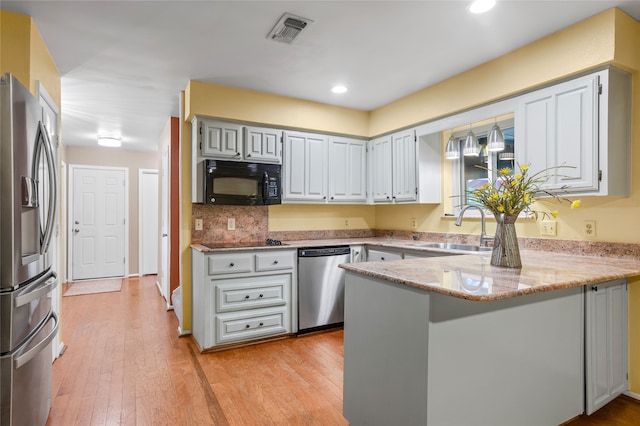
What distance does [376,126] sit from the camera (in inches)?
169

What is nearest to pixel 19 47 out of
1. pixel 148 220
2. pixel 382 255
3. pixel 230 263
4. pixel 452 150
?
pixel 230 263

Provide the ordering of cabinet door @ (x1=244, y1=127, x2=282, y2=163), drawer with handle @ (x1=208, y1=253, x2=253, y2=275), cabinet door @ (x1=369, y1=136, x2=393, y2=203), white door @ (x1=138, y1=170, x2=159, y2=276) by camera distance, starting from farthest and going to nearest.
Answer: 1. white door @ (x1=138, y1=170, x2=159, y2=276)
2. cabinet door @ (x1=369, y1=136, x2=393, y2=203)
3. cabinet door @ (x1=244, y1=127, x2=282, y2=163)
4. drawer with handle @ (x1=208, y1=253, x2=253, y2=275)

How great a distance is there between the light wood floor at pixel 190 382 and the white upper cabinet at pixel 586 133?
1426 millimetres

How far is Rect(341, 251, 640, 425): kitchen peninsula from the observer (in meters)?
1.48

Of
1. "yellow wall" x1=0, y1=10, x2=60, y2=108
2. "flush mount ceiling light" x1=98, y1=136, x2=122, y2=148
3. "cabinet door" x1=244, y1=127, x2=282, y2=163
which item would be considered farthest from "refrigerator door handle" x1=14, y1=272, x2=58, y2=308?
Result: "flush mount ceiling light" x1=98, y1=136, x2=122, y2=148

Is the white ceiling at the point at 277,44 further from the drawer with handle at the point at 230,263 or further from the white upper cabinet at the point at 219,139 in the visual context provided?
the drawer with handle at the point at 230,263

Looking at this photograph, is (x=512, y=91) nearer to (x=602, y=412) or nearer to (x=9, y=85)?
(x=602, y=412)

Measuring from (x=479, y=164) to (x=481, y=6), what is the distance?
1778 millimetres

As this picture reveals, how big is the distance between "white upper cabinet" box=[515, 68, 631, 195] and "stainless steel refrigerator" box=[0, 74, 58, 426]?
3096 millimetres

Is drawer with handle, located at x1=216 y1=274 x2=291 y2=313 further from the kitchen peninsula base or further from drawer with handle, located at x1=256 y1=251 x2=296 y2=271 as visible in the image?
the kitchen peninsula base

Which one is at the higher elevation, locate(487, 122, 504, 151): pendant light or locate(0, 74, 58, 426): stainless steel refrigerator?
locate(487, 122, 504, 151): pendant light


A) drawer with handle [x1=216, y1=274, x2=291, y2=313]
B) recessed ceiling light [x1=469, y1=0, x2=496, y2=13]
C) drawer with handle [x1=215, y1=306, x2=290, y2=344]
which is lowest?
drawer with handle [x1=215, y1=306, x2=290, y2=344]

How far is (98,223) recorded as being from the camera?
6348 millimetres

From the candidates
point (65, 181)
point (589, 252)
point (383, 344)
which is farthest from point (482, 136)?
point (65, 181)
